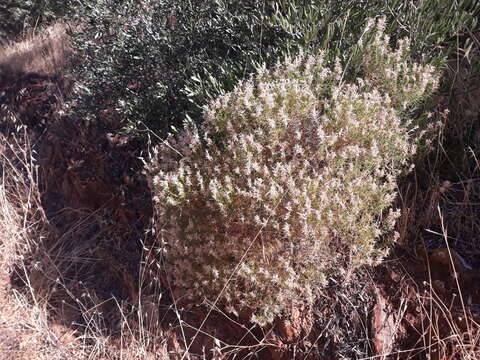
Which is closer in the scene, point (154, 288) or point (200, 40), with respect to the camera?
point (154, 288)

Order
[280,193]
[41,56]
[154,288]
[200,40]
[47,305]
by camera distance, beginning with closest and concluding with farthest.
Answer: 1. [280,193]
2. [154,288]
3. [47,305]
4. [200,40]
5. [41,56]

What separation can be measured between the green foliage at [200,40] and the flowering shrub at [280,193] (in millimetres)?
455

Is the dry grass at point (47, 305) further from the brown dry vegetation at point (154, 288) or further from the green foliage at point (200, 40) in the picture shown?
the green foliage at point (200, 40)

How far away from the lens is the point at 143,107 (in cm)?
353

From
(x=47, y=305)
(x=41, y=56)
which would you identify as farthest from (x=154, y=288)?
(x=41, y=56)

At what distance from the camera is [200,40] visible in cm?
353

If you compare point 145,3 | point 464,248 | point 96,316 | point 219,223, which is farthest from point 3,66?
point 464,248

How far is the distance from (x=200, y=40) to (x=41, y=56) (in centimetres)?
366

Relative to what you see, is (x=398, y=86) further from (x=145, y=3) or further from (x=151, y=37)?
(x=145, y=3)

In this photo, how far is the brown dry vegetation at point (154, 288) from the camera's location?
246 cm

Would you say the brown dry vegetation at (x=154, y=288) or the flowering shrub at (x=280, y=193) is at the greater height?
the flowering shrub at (x=280, y=193)

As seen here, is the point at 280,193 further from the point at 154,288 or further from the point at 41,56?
the point at 41,56

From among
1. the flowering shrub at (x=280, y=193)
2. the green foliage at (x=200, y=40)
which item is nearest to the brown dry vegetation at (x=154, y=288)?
the flowering shrub at (x=280, y=193)

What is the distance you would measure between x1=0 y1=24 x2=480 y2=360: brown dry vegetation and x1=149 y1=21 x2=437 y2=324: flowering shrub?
225mm
